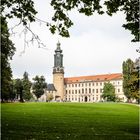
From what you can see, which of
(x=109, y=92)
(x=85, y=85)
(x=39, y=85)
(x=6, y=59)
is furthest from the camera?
(x=85, y=85)

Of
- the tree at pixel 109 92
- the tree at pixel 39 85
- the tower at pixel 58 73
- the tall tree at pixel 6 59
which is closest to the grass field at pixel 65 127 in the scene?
the tall tree at pixel 6 59

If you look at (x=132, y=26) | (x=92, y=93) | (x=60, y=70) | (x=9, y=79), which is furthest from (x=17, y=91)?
(x=92, y=93)

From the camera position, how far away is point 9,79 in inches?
2302

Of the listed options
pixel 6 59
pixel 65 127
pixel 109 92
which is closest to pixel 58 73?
pixel 109 92

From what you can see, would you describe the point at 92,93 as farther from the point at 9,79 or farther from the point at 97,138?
the point at 97,138

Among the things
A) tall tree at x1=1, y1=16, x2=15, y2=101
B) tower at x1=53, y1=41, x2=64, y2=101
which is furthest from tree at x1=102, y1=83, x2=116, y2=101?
tall tree at x1=1, y1=16, x2=15, y2=101

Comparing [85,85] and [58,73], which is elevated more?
[58,73]

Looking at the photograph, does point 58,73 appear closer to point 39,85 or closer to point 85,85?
point 85,85

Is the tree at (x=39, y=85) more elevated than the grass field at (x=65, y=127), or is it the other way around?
the tree at (x=39, y=85)

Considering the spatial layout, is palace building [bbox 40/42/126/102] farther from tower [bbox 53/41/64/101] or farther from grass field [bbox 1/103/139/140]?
grass field [bbox 1/103/139/140]

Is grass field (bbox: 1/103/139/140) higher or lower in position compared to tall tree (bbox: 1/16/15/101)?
lower

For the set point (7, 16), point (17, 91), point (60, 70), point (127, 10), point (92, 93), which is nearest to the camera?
point (7, 16)

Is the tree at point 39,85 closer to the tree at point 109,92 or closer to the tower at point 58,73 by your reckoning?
the tree at point 109,92

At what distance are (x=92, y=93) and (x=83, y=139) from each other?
180296 millimetres
